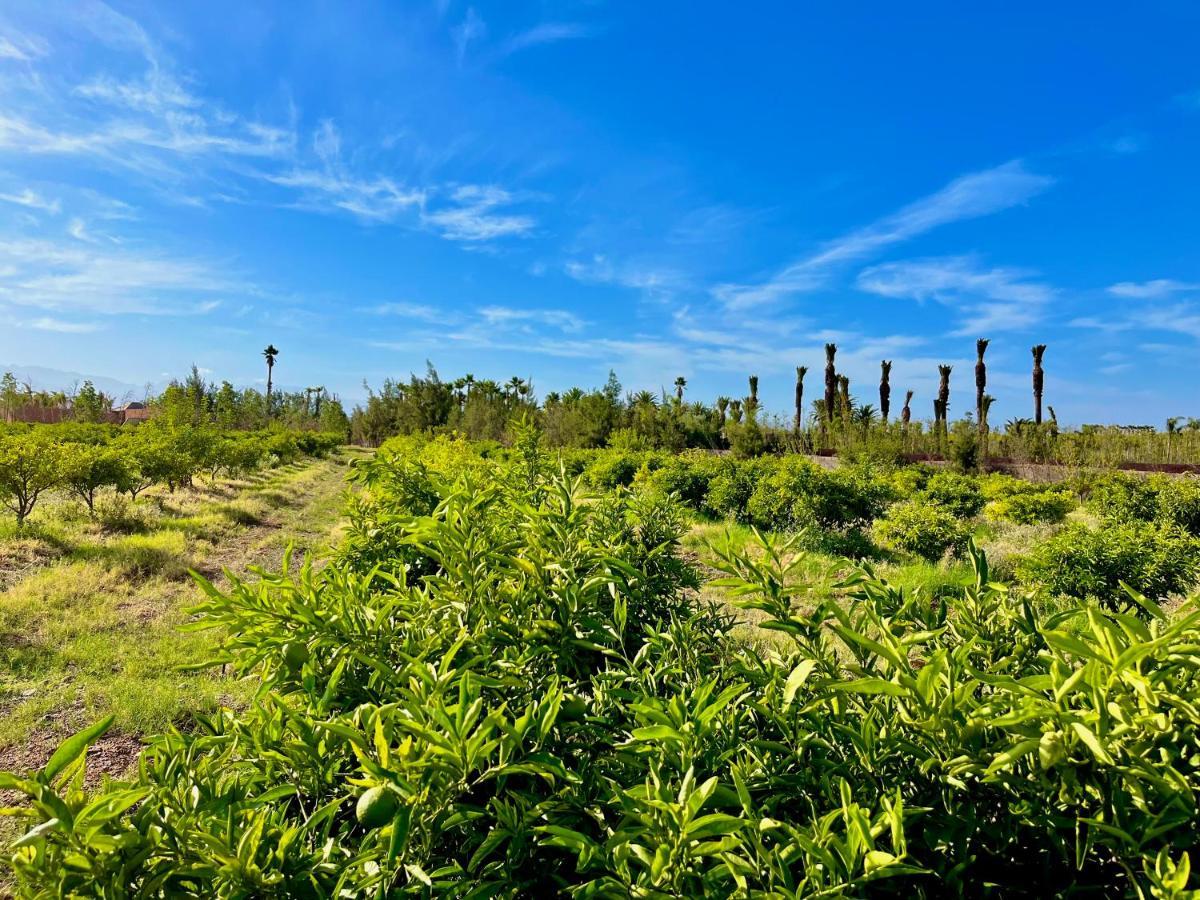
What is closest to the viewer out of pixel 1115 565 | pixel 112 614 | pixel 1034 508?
pixel 1115 565

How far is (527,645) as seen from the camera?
1272 mm

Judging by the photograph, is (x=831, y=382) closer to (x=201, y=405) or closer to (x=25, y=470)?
(x=25, y=470)

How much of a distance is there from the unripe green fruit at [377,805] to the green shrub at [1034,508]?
42.3 feet

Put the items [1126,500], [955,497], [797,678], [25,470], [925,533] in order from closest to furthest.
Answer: [797,678] → [925,533] → [25,470] → [1126,500] → [955,497]

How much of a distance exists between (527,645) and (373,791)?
0.49 m

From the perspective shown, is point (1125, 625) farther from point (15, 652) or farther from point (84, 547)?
point (84, 547)

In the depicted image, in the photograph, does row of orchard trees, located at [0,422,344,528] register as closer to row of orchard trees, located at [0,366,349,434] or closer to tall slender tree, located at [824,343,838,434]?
row of orchard trees, located at [0,366,349,434]

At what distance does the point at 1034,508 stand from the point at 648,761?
1273cm

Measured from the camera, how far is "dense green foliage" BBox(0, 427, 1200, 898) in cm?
79

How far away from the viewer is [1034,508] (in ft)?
36.2

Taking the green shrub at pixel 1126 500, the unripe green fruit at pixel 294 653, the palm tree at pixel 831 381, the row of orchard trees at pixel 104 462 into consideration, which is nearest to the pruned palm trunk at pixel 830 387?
the palm tree at pixel 831 381

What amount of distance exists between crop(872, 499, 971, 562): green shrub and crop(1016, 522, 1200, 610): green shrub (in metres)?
2.33

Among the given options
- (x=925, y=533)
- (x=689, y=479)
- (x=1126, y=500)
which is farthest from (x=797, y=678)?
(x=1126, y=500)

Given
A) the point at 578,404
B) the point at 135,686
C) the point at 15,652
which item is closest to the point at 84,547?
the point at 15,652
